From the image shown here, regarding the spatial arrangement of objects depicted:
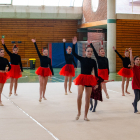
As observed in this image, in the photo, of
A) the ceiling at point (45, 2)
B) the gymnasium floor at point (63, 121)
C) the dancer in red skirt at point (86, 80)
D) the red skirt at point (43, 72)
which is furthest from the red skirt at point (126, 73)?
the ceiling at point (45, 2)

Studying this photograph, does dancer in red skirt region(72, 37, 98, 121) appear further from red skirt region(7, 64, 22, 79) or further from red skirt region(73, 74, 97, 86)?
red skirt region(7, 64, 22, 79)

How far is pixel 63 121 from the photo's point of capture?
5.25m

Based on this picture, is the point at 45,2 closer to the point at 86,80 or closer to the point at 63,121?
the point at 86,80

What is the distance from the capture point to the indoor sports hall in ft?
15.8

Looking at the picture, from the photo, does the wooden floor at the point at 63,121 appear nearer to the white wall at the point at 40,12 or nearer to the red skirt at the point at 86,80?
the red skirt at the point at 86,80

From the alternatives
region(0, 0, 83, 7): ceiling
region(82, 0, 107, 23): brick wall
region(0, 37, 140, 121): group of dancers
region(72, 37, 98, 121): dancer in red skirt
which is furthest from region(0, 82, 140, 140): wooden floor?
region(0, 0, 83, 7): ceiling

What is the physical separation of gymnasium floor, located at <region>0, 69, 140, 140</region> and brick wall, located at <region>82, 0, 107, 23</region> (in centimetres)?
1203

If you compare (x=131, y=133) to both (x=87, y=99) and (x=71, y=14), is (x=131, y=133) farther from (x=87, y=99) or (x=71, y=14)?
(x=71, y=14)

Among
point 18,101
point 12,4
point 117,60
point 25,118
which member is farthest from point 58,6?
point 25,118

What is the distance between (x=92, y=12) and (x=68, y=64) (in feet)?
39.6

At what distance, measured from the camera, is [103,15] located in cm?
1875

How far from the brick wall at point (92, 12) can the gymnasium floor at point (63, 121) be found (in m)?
12.0

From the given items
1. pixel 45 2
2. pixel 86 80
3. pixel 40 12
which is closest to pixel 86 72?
pixel 86 80

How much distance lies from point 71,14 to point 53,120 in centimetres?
1783
